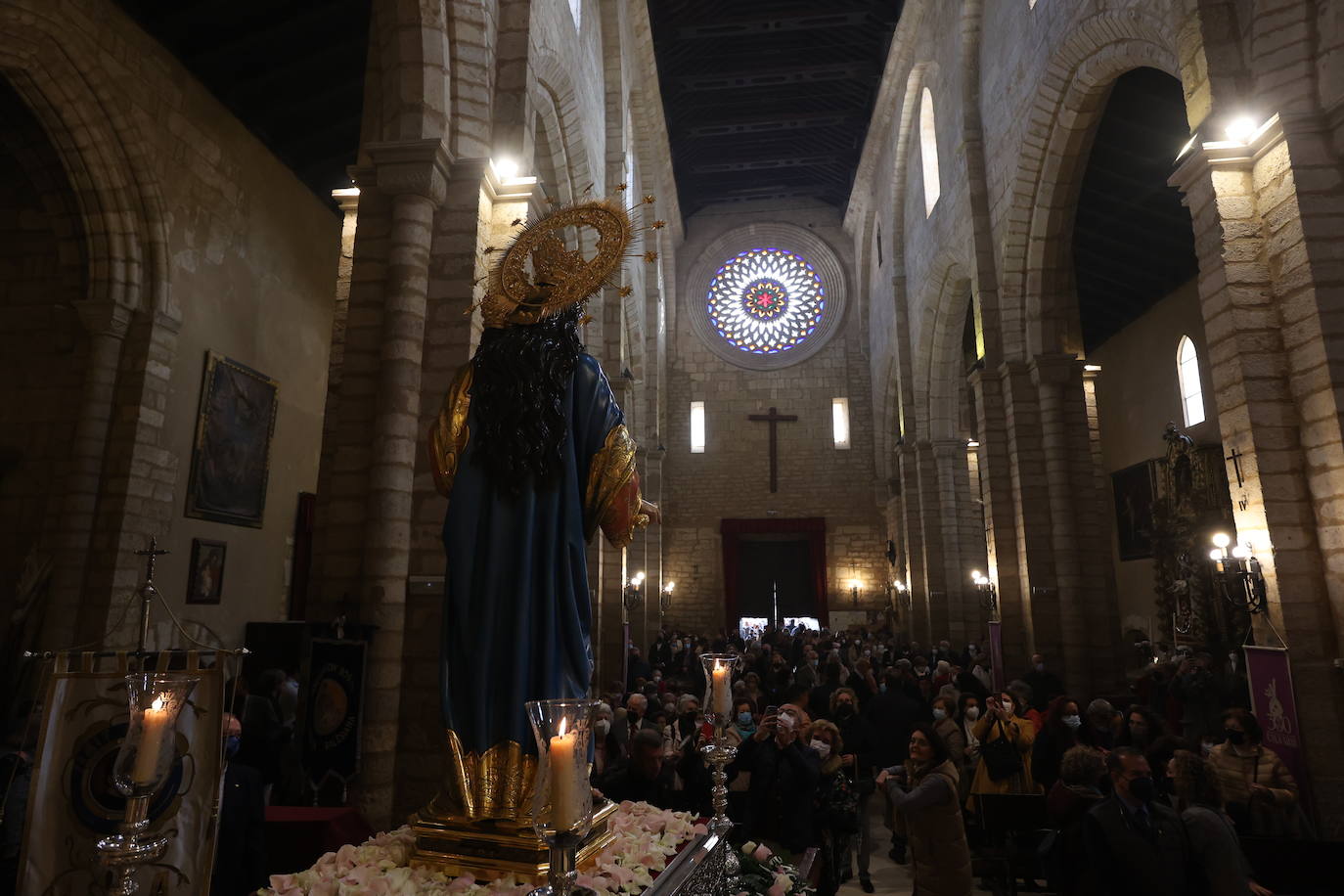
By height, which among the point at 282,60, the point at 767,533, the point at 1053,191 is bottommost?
the point at 767,533

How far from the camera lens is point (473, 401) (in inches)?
105

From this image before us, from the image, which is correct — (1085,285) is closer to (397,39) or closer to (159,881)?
(397,39)

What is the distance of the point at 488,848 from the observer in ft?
7.21

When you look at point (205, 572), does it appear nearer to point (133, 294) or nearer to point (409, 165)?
point (133, 294)

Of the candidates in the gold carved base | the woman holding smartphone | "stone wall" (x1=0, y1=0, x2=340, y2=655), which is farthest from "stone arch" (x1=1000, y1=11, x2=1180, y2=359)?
"stone wall" (x1=0, y1=0, x2=340, y2=655)

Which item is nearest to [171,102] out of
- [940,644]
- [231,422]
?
[231,422]

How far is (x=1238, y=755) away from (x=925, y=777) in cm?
223

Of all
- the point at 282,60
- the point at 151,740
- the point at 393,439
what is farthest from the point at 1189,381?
the point at 151,740

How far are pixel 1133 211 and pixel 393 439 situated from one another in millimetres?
11617

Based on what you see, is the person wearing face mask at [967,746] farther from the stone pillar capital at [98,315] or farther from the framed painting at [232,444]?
the stone pillar capital at [98,315]

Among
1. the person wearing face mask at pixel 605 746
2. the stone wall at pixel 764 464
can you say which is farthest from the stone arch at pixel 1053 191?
the stone wall at pixel 764 464

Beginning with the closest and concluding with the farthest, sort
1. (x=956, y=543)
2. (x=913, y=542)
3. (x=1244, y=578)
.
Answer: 1. (x=1244, y=578)
2. (x=956, y=543)
3. (x=913, y=542)

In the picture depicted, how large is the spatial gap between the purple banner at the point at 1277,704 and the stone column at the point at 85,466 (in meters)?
9.36

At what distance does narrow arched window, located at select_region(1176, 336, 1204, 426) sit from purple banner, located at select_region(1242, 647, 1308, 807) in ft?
29.6
